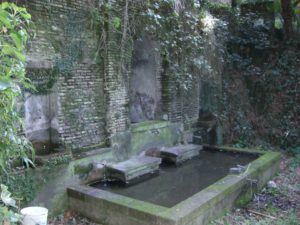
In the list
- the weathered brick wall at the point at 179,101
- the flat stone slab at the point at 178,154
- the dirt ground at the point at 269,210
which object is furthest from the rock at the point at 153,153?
the dirt ground at the point at 269,210

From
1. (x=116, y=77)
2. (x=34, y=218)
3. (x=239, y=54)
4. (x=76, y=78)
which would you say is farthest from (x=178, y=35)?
(x=34, y=218)

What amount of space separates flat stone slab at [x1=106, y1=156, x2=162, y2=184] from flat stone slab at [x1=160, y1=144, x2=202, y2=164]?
598 millimetres

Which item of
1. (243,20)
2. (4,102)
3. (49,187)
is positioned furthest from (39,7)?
(243,20)

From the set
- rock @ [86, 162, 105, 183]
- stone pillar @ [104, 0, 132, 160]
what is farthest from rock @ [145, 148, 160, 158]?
rock @ [86, 162, 105, 183]

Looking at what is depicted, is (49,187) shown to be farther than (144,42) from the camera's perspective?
No

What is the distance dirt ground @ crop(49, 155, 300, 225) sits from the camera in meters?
5.11

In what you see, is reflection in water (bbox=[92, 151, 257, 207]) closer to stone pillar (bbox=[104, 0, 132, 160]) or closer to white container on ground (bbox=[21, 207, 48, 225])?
stone pillar (bbox=[104, 0, 132, 160])

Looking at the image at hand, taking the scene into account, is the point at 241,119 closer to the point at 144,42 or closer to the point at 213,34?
the point at 213,34

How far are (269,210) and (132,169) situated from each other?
2.40 meters

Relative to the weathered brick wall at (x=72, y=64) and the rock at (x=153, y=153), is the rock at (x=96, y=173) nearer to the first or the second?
the weathered brick wall at (x=72, y=64)

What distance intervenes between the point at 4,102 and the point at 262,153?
6.31m

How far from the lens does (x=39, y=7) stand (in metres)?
5.35

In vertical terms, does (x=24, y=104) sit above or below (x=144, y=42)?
below

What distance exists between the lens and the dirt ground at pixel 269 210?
511cm
